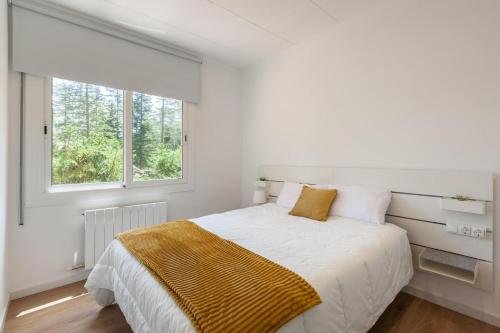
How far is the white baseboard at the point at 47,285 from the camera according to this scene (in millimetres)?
2119

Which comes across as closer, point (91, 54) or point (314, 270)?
point (314, 270)

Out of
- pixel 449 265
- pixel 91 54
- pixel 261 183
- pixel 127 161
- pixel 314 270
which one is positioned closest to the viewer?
pixel 314 270

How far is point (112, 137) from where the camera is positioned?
264 centimetres

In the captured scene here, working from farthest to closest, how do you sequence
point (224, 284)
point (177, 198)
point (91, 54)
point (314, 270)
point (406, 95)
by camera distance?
point (177, 198) < point (91, 54) < point (406, 95) < point (314, 270) < point (224, 284)

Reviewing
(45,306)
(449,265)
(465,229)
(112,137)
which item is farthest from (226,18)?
(45,306)

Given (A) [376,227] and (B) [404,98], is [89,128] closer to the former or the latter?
(A) [376,227]

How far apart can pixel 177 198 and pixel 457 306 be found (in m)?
2.91

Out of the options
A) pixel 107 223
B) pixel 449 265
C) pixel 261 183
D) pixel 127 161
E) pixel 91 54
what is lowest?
pixel 449 265

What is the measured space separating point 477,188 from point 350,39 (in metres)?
1.77

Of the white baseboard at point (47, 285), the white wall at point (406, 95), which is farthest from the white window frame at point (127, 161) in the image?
the white wall at point (406, 95)

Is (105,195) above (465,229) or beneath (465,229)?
above

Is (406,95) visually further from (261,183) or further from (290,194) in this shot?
(261,183)

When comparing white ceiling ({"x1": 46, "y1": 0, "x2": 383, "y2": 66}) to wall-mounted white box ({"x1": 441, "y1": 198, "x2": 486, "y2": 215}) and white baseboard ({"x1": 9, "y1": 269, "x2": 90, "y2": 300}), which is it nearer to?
wall-mounted white box ({"x1": 441, "y1": 198, "x2": 486, "y2": 215})

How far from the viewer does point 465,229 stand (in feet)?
6.02
